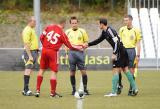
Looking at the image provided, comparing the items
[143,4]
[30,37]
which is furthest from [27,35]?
[143,4]

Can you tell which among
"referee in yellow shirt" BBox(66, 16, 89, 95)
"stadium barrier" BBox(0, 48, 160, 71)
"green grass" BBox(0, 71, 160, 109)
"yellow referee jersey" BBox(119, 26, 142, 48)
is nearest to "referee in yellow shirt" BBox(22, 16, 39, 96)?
"green grass" BBox(0, 71, 160, 109)

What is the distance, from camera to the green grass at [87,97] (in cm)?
1503

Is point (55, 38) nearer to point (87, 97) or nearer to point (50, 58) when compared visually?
point (50, 58)

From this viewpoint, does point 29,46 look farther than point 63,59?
No

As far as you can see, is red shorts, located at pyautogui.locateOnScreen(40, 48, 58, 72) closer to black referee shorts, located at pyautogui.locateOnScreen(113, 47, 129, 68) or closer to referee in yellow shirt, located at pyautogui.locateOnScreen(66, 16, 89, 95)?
referee in yellow shirt, located at pyautogui.locateOnScreen(66, 16, 89, 95)

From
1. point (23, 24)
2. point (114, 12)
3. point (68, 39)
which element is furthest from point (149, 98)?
point (114, 12)

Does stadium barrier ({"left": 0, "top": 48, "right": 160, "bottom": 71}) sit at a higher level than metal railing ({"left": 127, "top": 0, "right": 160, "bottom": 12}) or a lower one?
lower

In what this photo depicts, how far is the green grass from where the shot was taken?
15.0 metres

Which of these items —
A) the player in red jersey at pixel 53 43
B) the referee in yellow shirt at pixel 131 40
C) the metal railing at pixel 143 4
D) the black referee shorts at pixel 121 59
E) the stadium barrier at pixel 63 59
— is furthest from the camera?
the metal railing at pixel 143 4

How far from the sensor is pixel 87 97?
1719 centimetres

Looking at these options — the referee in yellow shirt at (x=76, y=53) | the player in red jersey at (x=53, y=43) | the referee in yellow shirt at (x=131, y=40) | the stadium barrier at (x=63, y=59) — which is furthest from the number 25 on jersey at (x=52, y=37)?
the stadium barrier at (x=63, y=59)

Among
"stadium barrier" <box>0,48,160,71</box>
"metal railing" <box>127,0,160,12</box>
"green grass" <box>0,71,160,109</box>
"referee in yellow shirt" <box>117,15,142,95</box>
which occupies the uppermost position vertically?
"metal railing" <box>127,0,160,12</box>

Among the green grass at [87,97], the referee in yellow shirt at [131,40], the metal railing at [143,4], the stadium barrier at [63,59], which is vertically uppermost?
the metal railing at [143,4]

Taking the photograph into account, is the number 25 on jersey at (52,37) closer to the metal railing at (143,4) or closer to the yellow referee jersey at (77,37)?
the yellow referee jersey at (77,37)
